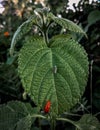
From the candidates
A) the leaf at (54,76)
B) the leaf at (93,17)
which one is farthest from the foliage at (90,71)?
the leaf at (54,76)

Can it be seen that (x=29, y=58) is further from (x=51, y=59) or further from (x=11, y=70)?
(x=11, y=70)

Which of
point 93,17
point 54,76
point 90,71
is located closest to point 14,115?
point 54,76

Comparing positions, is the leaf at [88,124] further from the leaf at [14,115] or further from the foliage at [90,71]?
the foliage at [90,71]

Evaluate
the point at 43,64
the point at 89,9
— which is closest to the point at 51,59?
the point at 43,64

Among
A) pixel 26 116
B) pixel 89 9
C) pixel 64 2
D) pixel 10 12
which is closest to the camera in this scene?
pixel 26 116

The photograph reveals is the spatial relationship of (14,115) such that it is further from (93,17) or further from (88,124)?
(93,17)
